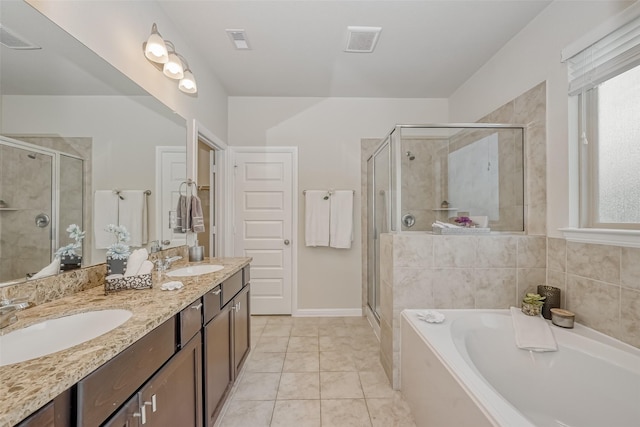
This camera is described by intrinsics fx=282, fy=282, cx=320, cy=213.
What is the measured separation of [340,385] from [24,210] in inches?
76.9

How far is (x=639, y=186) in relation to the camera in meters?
1.39

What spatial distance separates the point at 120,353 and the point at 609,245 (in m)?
2.15

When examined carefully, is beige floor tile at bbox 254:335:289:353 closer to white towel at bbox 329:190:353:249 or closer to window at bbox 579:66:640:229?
white towel at bbox 329:190:353:249

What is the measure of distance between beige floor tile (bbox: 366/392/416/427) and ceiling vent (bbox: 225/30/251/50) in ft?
8.92

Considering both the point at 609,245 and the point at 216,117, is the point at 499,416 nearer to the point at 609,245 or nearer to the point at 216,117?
the point at 609,245

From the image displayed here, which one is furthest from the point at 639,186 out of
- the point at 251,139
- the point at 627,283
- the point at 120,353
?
the point at 251,139

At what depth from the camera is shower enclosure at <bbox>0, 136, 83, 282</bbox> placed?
3.12 feet

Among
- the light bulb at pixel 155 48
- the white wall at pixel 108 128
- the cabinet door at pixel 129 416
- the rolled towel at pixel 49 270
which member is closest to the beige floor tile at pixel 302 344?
the white wall at pixel 108 128

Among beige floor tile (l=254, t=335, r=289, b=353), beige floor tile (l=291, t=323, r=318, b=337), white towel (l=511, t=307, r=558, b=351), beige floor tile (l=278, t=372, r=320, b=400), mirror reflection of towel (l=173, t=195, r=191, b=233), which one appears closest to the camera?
white towel (l=511, t=307, r=558, b=351)

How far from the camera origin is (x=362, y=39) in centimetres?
216

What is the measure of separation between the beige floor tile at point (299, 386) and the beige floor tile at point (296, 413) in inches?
1.9

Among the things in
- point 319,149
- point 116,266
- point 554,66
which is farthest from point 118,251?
point 554,66

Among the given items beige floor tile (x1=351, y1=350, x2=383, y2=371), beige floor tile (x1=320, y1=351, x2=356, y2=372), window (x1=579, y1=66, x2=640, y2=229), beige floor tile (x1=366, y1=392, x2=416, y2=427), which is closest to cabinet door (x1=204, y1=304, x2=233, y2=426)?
beige floor tile (x1=320, y1=351, x2=356, y2=372)

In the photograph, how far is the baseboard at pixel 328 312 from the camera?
10.6 feet
